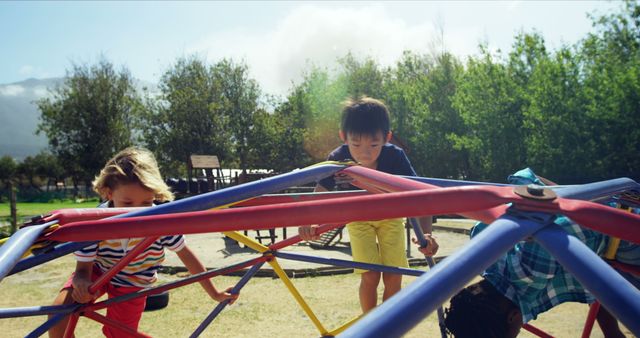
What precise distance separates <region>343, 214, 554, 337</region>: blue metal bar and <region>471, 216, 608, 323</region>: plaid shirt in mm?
880

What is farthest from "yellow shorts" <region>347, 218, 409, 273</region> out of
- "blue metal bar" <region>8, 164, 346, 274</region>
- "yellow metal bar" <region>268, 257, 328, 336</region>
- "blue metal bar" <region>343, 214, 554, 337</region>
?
"blue metal bar" <region>343, 214, 554, 337</region>

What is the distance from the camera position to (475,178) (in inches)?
777

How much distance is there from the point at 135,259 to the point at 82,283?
0.39 metres

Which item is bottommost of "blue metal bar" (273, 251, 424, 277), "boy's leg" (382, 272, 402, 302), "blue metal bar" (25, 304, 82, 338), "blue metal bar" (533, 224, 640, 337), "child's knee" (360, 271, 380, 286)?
"boy's leg" (382, 272, 402, 302)

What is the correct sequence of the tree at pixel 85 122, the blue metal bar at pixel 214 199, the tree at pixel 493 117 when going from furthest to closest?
the tree at pixel 85 122
the tree at pixel 493 117
the blue metal bar at pixel 214 199

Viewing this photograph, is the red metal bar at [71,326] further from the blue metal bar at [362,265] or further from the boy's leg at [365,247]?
the boy's leg at [365,247]

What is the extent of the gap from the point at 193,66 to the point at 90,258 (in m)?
31.1

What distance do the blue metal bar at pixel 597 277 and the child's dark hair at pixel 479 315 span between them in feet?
2.76

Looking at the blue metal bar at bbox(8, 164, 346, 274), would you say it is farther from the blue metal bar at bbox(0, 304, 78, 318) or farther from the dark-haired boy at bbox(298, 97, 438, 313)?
the dark-haired boy at bbox(298, 97, 438, 313)

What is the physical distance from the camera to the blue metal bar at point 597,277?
0.69 m

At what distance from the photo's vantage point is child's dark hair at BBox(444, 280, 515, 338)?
5.17 ft

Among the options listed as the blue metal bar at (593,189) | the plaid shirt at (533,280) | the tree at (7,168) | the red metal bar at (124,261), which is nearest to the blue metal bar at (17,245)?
the red metal bar at (124,261)

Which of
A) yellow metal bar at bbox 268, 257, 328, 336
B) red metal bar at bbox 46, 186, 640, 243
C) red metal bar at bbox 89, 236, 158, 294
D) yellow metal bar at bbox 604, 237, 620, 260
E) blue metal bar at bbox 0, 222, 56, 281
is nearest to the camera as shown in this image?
red metal bar at bbox 46, 186, 640, 243

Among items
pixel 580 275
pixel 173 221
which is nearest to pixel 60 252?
pixel 173 221
